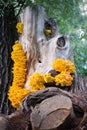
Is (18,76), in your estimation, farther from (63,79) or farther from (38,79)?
(63,79)

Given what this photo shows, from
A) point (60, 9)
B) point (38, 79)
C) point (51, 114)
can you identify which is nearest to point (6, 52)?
point (38, 79)

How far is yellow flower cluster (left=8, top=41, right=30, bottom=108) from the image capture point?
2.07 metres

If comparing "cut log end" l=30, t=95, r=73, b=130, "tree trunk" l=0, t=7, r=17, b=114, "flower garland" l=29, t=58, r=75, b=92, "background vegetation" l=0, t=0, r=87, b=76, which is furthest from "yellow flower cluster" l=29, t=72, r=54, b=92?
"background vegetation" l=0, t=0, r=87, b=76

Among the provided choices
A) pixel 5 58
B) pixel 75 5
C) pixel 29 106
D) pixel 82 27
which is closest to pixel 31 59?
pixel 5 58

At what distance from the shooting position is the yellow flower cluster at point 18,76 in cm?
207

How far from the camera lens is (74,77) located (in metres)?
2.15

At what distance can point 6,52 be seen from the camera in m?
2.56

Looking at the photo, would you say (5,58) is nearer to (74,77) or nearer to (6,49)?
(6,49)

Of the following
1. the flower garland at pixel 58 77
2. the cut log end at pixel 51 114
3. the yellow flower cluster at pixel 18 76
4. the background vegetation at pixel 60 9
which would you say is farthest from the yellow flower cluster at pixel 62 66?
the background vegetation at pixel 60 9

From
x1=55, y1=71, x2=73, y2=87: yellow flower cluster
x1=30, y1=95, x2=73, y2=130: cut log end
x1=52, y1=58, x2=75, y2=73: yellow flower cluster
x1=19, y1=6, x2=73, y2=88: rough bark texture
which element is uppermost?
x1=19, y1=6, x2=73, y2=88: rough bark texture

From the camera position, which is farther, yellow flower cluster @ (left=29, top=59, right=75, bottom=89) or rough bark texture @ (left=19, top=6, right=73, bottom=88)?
rough bark texture @ (left=19, top=6, right=73, bottom=88)

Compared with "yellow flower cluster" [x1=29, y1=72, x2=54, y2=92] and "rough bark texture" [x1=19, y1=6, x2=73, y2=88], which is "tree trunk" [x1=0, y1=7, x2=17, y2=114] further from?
"yellow flower cluster" [x1=29, y1=72, x2=54, y2=92]

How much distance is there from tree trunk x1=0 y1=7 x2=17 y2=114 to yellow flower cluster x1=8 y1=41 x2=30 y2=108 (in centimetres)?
14

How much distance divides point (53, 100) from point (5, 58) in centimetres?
117
